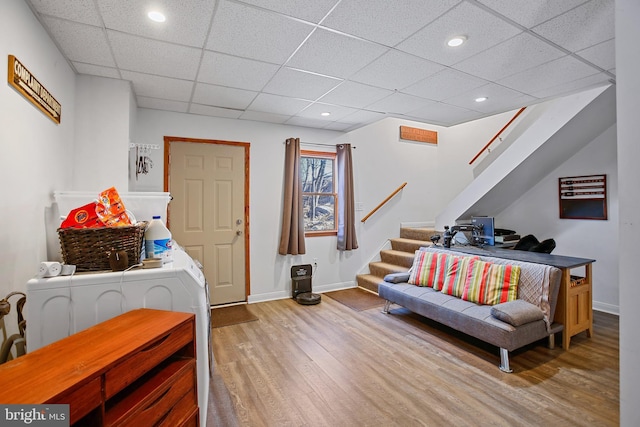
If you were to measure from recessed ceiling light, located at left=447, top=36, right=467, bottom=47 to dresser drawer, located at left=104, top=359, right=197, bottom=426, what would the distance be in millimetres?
2557

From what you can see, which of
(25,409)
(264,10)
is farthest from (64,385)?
(264,10)

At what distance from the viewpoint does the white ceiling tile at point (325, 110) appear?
3654 mm

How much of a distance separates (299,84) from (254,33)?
0.93 metres

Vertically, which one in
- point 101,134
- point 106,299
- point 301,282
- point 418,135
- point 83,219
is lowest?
point 301,282

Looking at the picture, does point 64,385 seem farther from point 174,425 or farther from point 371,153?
point 371,153

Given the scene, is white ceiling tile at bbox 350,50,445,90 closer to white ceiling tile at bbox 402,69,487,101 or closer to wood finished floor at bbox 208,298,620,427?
white ceiling tile at bbox 402,69,487,101

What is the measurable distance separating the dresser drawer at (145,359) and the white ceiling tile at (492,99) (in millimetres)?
3296

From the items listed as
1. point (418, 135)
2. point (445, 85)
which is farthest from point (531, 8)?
point (418, 135)

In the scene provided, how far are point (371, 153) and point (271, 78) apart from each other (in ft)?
9.05

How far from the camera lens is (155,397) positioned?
3.71 feet

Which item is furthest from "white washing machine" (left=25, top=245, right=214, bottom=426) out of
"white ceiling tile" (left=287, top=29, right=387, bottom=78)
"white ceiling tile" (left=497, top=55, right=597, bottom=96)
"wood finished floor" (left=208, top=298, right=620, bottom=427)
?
"white ceiling tile" (left=497, top=55, right=597, bottom=96)

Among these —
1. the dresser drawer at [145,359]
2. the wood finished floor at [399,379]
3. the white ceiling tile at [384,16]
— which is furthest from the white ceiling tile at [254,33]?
the wood finished floor at [399,379]

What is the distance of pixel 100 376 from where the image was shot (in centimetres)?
94

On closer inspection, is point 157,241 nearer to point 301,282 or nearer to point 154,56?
point 154,56
